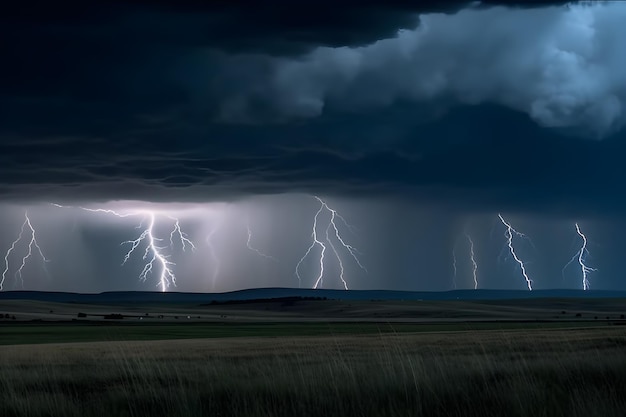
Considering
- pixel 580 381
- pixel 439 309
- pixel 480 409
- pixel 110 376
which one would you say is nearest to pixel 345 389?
pixel 480 409

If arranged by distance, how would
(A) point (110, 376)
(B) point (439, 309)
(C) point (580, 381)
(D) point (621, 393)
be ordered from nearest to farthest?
(D) point (621, 393), (C) point (580, 381), (A) point (110, 376), (B) point (439, 309)

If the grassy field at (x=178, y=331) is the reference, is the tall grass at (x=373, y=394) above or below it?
below

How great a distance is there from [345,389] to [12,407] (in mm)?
3859

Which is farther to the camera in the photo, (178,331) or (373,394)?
(178,331)

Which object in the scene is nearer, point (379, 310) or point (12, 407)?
point (12, 407)

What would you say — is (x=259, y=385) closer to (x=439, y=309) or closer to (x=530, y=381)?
(x=530, y=381)

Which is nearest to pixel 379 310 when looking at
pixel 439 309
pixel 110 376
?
pixel 439 309

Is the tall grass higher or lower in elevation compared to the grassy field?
lower

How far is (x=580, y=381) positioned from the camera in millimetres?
10836

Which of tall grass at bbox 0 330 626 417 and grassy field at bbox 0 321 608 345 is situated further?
grassy field at bbox 0 321 608 345

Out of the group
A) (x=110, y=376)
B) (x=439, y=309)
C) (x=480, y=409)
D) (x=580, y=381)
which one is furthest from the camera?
(x=439, y=309)

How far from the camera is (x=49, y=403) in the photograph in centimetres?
1034

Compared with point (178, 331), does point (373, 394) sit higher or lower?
lower

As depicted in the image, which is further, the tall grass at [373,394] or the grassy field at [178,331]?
the grassy field at [178,331]
